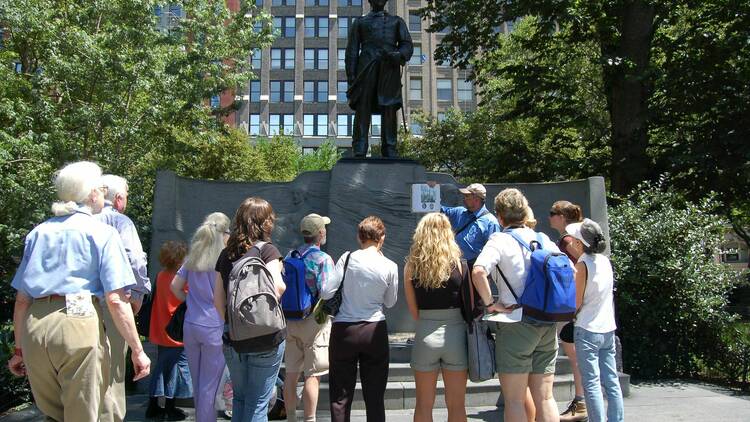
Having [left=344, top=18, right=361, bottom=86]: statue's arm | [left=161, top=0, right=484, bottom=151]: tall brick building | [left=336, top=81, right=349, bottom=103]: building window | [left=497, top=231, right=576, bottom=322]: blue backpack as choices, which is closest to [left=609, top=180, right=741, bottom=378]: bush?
[left=344, top=18, right=361, bottom=86]: statue's arm

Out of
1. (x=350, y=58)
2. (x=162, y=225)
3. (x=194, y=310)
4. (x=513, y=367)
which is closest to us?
(x=513, y=367)

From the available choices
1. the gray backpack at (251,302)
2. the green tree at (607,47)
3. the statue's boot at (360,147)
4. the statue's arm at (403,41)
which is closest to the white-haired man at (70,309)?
the gray backpack at (251,302)

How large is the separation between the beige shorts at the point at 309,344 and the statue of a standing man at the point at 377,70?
4.06 metres

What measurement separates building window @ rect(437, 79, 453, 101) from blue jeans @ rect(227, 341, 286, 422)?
54.1 metres

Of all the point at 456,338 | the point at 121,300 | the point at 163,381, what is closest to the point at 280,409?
the point at 163,381

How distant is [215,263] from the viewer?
471cm

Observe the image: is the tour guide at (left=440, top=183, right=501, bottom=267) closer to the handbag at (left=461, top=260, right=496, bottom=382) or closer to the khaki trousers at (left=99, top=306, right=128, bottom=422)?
the handbag at (left=461, top=260, right=496, bottom=382)

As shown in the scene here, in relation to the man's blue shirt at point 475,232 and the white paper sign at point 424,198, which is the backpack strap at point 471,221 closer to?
the man's blue shirt at point 475,232

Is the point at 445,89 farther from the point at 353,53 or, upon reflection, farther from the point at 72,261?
the point at 72,261

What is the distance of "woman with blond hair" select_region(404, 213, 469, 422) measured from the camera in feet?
14.5

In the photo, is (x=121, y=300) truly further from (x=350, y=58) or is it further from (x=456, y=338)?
(x=350, y=58)

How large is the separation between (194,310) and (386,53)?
5.15 m

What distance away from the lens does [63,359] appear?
327cm

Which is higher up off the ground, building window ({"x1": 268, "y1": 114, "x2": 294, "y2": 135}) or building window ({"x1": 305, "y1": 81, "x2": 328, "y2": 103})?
building window ({"x1": 305, "y1": 81, "x2": 328, "y2": 103})
